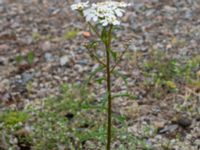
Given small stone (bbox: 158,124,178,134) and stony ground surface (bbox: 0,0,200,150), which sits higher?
stony ground surface (bbox: 0,0,200,150)

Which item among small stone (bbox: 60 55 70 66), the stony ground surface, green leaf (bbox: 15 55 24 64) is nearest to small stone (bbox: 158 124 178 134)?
the stony ground surface

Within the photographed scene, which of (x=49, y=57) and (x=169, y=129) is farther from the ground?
(x=49, y=57)

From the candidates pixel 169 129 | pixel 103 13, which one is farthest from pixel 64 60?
pixel 103 13

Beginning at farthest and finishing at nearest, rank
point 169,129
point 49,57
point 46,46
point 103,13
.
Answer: point 46,46
point 49,57
point 169,129
point 103,13

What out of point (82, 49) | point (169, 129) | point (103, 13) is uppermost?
point (103, 13)

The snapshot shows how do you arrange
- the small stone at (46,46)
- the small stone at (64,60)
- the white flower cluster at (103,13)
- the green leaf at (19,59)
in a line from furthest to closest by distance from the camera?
the small stone at (46,46), the green leaf at (19,59), the small stone at (64,60), the white flower cluster at (103,13)

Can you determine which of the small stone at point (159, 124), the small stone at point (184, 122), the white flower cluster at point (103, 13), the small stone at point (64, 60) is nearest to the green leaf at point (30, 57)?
the small stone at point (64, 60)

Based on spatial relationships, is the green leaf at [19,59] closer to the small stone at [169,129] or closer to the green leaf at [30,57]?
the green leaf at [30,57]

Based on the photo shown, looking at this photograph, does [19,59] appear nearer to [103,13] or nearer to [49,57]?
[49,57]

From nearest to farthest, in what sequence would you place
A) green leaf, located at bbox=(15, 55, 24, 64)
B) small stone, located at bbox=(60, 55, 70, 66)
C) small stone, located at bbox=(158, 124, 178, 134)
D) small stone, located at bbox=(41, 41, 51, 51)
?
small stone, located at bbox=(158, 124, 178, 134) < small stone, located at bbox=(60, 55, 70, 66) < green leaf, located at bbox=(15, 55, 24, 64) < small stone, located at bbox=(41, 41, 51, 51)

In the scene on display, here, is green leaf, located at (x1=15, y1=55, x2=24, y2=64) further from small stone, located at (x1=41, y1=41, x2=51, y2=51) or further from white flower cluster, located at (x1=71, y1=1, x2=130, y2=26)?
white flower cluster, located at (x1=71, y1=1, x2=130, y2=26)
